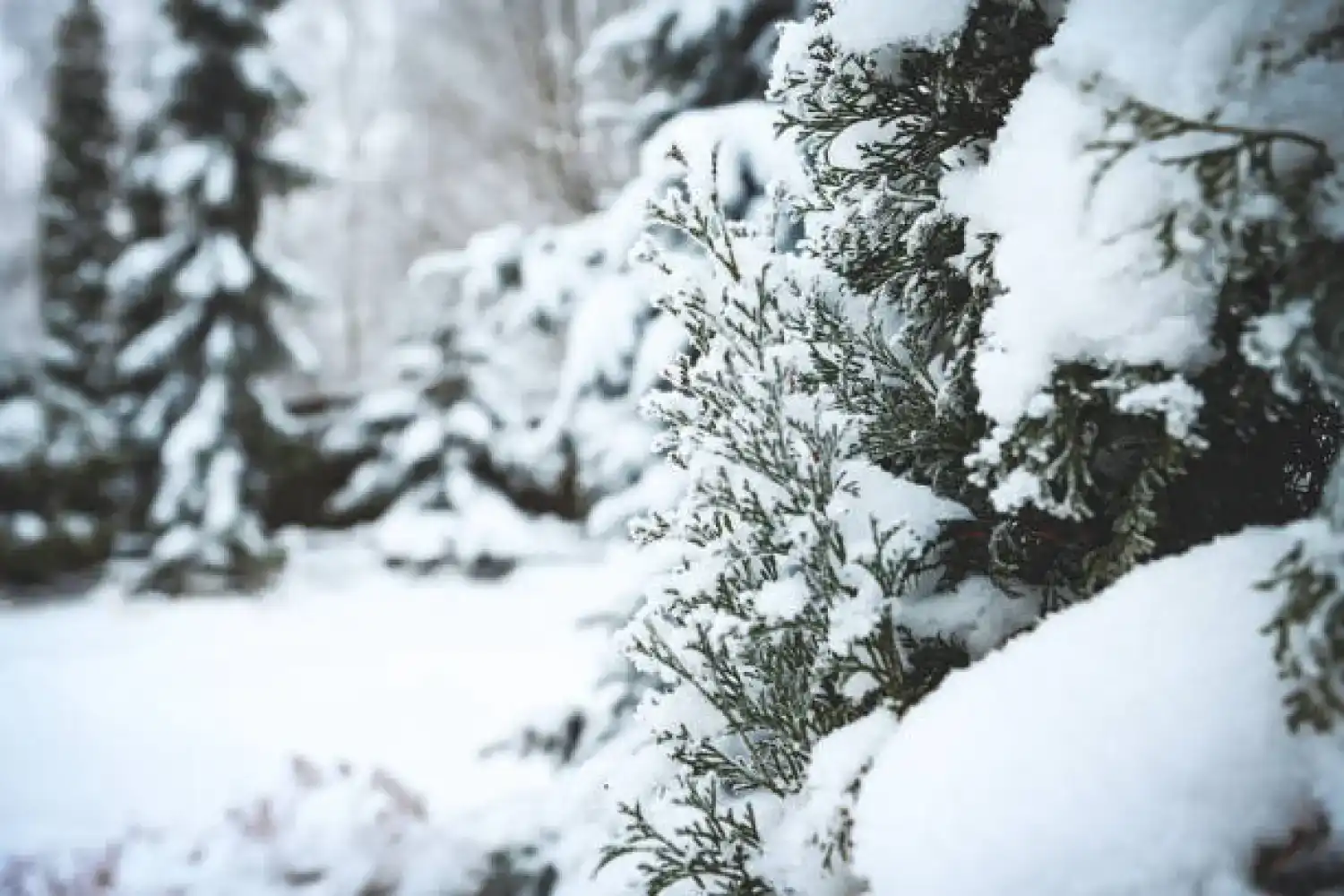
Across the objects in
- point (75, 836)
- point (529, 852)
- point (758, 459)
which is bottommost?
point (75, 836)

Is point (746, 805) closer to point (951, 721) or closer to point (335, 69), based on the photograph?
point (951, 721)

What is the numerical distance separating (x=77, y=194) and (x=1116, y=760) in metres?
19.3

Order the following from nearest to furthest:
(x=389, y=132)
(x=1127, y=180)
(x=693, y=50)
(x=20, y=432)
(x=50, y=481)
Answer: (x=1127, y=180) < (x=693, y=50) < (x=50, y=481) < (x=20, y=432) < (x=389, y=132)

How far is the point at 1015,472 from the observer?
4.07 ft

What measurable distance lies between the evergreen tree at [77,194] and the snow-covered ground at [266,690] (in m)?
8.07

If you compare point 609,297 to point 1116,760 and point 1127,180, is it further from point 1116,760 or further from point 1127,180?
point 1116,760

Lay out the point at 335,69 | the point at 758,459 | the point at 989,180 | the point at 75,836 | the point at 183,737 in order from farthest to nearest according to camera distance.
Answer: the point at 335,69
the point at 183,737
the point at 75,836
the point at 758,459
the point at 989,180

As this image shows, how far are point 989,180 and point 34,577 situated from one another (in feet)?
42.7

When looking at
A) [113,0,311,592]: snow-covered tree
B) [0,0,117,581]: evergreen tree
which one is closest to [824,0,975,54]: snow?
[113,0,311,592]: snow-covered tree

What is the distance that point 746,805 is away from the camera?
1531 millimetres

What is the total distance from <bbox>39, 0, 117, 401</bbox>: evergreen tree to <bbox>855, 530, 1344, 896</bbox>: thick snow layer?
58.4ft

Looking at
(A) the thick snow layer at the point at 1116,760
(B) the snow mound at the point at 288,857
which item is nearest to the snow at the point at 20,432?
(B) the snow mound at the point at 288,857

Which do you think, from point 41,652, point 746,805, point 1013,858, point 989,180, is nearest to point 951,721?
point 1013,858

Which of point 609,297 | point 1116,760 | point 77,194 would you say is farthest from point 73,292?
point 1116,760
